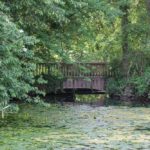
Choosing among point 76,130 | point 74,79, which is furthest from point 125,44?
point 76,130

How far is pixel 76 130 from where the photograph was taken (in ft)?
49.3

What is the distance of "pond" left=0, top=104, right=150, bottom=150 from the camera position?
12.5m

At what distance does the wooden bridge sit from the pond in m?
7.45

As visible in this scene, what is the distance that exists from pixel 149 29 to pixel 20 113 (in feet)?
37.1

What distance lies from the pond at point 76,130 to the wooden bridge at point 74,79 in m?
7.45

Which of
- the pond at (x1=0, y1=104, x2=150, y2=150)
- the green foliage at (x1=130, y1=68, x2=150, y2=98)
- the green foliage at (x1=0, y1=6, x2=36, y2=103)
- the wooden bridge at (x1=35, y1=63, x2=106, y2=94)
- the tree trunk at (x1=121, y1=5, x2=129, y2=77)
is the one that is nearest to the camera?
the pond at (x1=0, y1=104, x2=150, y2=150)

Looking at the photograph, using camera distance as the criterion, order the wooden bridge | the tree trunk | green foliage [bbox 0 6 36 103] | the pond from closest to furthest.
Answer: the pond < green foliage [bbox 0 6 36 103] < the wooden bridge < the tree trunk

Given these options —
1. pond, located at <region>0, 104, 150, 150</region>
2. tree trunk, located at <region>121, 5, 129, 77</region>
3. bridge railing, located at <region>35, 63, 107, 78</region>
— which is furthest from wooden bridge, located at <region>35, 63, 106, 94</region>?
pond, located at <region>0, 104, 150, 150</region>

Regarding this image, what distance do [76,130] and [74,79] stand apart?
14627mm

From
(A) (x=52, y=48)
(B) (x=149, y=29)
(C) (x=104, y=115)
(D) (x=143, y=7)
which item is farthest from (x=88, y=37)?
(D) (x=143, y=7)

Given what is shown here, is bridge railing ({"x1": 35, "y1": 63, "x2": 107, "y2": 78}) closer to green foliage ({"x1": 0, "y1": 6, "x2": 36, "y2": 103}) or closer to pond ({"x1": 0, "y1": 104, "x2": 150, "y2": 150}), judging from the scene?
pond ({"x1": 0, "y1": 104, "x2": 150, "y2": 150})

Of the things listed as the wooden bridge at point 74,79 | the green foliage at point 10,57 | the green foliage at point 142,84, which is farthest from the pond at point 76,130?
the wooden bridge at point 74,79

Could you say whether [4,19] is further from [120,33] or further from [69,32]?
[120,33]

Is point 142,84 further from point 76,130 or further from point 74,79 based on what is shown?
point 76,130
